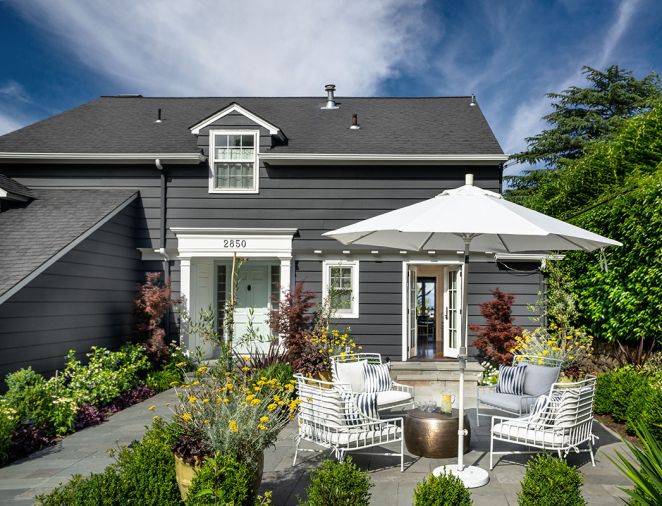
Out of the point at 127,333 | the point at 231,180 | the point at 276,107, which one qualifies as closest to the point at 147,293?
the point at 127,333

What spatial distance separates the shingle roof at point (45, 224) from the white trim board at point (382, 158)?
332 cm

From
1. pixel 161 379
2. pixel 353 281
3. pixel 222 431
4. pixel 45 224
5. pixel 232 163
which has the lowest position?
pixel 161 379

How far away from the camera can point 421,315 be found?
674 inches

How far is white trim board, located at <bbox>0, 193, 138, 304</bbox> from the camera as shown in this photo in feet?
23.1

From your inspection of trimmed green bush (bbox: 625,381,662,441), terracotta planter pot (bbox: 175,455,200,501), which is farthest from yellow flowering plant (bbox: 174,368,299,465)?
trimmed green bush (bbox: 625,381,662,441)

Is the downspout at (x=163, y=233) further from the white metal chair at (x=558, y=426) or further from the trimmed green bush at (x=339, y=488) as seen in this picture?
the trimmed green bush at (x=339, y=488)

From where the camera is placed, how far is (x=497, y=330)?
9930 mm

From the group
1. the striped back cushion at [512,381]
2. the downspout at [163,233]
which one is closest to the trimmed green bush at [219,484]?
the striped back cushion at [512,381]

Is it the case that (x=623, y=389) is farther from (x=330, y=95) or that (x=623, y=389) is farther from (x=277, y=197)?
(x=330, y=95)

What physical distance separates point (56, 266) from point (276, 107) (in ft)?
23.6

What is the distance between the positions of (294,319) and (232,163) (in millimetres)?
3746

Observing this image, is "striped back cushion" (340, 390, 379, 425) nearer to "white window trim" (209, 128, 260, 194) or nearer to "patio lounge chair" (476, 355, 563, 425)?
"patio lounge chair" (476, 355, 563, 425)

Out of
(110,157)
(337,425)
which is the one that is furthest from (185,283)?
(337,425)

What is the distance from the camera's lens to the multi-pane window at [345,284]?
10.6m
